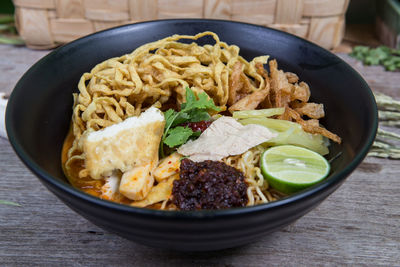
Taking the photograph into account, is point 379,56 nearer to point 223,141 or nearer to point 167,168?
point 223,141

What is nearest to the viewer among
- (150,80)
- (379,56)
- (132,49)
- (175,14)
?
(150,80)

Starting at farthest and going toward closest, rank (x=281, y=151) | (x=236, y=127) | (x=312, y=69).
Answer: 1. (x=312, y=69)
2. (x=236, y=127)
3. (x=281, y=151)

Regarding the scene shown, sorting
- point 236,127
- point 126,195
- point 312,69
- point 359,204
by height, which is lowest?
point 359,204

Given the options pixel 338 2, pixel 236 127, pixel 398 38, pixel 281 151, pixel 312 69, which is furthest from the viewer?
pixel 398 38

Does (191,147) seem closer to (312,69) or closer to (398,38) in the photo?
(312,69)

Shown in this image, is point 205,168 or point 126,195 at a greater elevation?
point 205,168

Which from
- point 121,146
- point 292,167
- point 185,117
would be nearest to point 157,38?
point 185,117

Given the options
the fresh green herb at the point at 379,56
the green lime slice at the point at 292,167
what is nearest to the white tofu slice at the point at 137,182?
the green lime slice at the point at 292,167

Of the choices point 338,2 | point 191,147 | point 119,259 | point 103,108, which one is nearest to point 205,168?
point 191,147

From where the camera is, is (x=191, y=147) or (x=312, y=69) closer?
(x=191, y=147)
